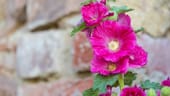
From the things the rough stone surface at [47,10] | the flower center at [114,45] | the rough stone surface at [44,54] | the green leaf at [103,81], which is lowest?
the rough stone surface at [44,54]

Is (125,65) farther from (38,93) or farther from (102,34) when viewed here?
(38,93)

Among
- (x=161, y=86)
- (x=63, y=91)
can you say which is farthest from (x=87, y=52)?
(x=161, y=86)

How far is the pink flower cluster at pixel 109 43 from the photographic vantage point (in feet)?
1.69

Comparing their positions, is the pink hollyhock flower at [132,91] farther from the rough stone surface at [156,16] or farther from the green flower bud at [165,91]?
the rough stone surface at [156,16]

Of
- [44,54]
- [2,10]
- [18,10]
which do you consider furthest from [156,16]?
[2,10]

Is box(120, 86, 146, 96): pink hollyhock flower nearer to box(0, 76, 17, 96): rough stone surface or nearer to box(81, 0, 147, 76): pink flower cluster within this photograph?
box(81, 0, 147, 76): pink flower cluster

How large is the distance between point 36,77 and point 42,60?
0.12 feet

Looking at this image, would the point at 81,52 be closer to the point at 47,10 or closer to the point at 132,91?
the point at 47,10

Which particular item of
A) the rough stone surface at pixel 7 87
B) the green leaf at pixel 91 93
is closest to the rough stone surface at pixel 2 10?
the rough stone surface at pixel 7 87

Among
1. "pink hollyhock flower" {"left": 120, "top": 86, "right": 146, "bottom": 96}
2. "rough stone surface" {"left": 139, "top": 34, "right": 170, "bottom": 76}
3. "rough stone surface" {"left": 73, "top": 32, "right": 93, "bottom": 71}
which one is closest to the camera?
"pink hollyhock flower" {"left": 120, "top": 86, "right": 146, "bottom": 96}

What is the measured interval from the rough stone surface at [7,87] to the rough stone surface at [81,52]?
0.84ft

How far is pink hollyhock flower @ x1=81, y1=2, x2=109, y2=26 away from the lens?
0.52 meters

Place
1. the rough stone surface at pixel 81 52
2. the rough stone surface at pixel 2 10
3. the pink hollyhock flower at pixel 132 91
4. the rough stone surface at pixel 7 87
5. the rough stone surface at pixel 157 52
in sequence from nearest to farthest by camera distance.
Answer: the pink hollyhock flower at pixel 132 91 → the rough stone surface at pixel 157 52 → the rough stone surface at pixel 81 52 → the rough stone surface at pixel 7 87 → the rough stone surface at pixel 2 10

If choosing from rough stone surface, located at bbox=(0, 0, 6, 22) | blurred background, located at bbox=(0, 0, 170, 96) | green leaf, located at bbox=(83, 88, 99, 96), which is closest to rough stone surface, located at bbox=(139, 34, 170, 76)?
blurred background, located at bbox=(0, 0, 170, 96)
